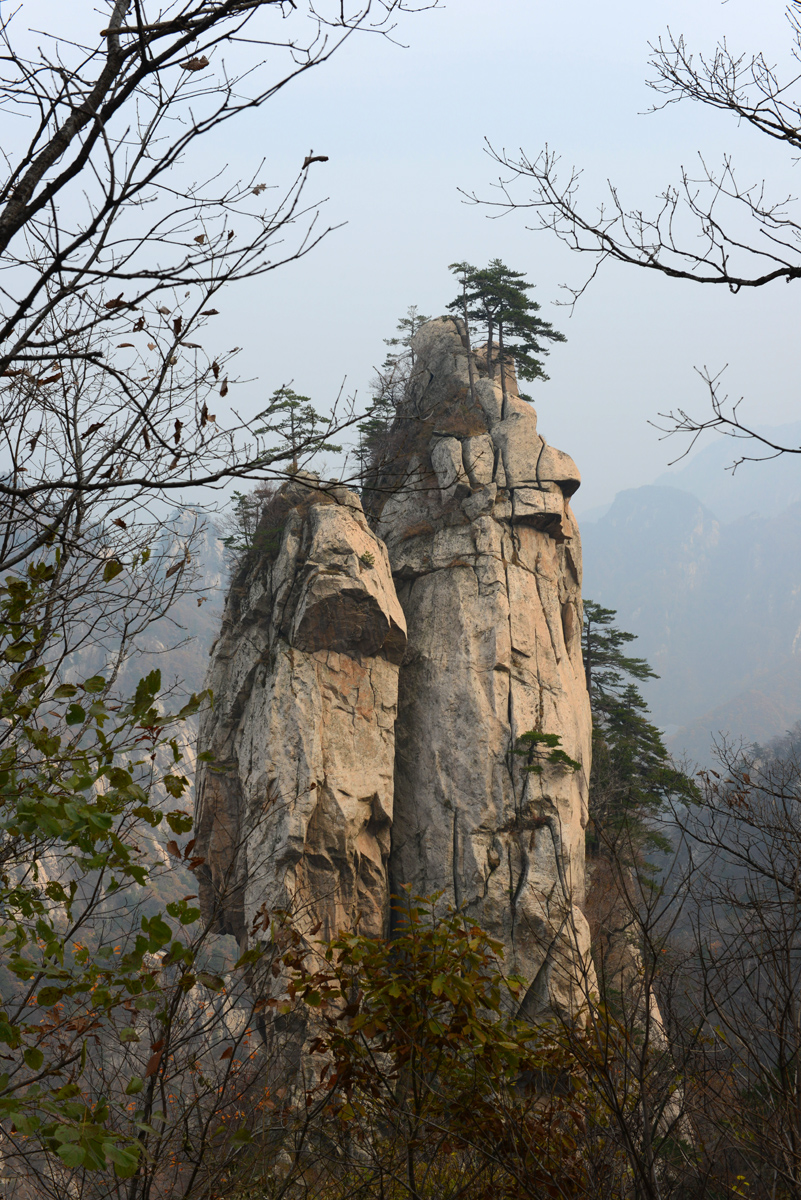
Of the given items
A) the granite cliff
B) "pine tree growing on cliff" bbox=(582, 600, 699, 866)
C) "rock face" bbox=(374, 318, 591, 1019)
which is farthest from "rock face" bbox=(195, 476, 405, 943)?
"pine tree growing on cliff" bbox=(582, 600, 699, 866)

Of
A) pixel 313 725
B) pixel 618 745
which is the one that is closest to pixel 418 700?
pixel 313 725

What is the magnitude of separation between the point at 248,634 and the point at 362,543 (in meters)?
4.66

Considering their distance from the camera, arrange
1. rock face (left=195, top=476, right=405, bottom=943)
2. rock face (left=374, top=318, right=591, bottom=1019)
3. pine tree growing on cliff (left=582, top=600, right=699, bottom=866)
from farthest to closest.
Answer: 1. pine tree growing on cliff (left=582, top=600, right=699, bottom=866)
2. rock face (left=374, top=318, right=591, bottom=1019)
3. rock face (left=195, top=476, right=405, bottom=943)

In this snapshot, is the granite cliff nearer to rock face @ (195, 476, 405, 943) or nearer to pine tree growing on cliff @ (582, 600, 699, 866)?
rock face @ (195, 476, 405, 943)

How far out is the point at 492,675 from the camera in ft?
70.4

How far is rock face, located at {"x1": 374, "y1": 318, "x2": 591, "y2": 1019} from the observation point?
19.2 metres

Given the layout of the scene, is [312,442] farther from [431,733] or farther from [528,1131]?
[431,733]

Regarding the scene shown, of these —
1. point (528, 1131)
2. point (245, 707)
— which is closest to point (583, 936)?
point (245, 707)

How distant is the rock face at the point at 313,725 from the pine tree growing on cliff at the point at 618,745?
6422 millimetres

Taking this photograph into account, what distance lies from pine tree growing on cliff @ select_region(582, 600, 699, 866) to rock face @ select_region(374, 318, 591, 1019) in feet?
4.92

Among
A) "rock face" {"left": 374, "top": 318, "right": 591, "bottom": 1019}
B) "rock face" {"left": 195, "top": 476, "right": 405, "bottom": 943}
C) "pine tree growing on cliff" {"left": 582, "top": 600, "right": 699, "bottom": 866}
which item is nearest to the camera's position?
"rock face" {"left": 195, "top": 476, "right": 405, "bottom": 943}

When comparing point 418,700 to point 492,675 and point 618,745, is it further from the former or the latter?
point 618,745

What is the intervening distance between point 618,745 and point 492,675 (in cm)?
648

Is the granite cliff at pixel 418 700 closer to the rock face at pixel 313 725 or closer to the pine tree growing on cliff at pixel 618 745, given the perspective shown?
the rock face at pixel 313 725
